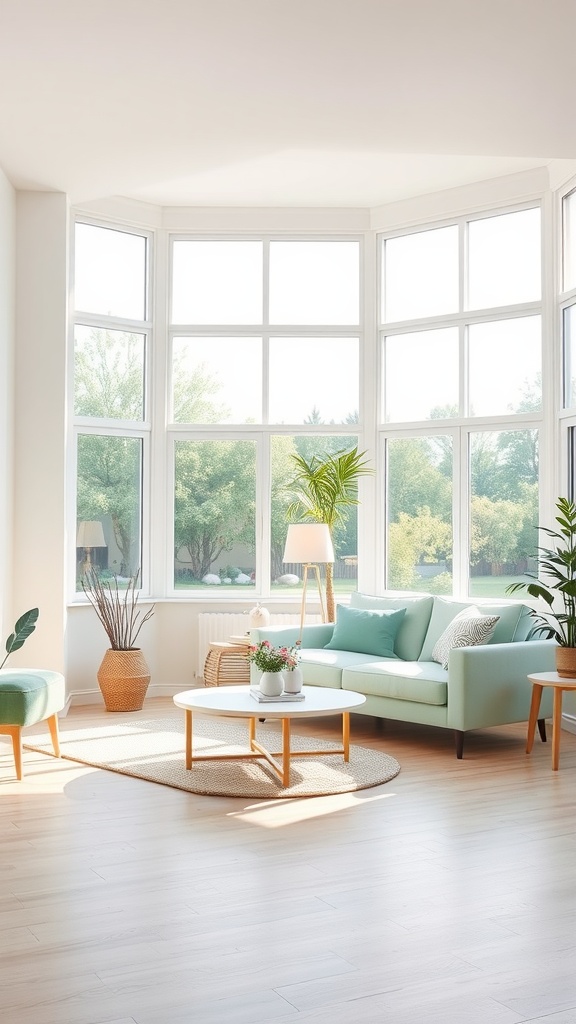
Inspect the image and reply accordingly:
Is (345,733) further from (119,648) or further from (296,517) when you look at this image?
(296,517)

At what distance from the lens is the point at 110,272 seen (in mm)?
8188

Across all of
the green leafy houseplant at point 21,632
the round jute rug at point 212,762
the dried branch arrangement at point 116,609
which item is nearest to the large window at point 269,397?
the dried branch arrangement at point 116,609

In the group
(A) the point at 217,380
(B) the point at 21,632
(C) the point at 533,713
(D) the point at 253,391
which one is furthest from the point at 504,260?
(B) the point at 21,632

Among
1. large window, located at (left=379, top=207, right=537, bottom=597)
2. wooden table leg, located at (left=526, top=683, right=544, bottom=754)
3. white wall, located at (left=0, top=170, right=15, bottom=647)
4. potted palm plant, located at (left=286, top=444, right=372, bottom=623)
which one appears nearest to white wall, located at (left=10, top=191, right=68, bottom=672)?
white wall, located at (left=0, top=170, right=15, bottom=647)

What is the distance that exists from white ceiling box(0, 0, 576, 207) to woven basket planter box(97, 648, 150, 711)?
11.3 feet

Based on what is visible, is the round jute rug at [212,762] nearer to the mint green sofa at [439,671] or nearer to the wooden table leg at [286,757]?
the wooden table leg at [286,757]

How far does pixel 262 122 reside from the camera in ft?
18.5

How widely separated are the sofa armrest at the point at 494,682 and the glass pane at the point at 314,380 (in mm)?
2939

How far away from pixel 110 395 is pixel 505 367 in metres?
3.20

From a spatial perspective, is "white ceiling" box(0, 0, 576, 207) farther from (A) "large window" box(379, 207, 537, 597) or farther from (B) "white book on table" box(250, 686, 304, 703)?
(B) "white book on table" box(250, 686, 304, 703)

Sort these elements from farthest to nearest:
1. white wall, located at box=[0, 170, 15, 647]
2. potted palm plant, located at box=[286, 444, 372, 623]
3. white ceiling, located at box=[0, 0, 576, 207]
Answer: potted palm plant, located at box=[286, 444, 372, 623] < white wall, located at box=[0, 170, 15, 647] < white ceiling, located at box=[0, 0, 576, 207]

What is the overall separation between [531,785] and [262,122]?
399cm

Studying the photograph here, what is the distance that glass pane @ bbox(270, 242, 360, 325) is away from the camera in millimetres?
8461

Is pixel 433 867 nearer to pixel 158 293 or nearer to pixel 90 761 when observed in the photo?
pixel 90 761
